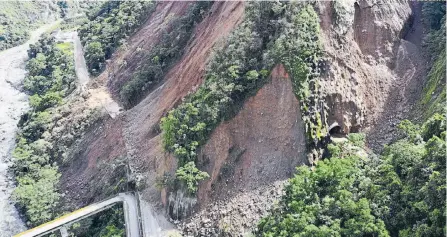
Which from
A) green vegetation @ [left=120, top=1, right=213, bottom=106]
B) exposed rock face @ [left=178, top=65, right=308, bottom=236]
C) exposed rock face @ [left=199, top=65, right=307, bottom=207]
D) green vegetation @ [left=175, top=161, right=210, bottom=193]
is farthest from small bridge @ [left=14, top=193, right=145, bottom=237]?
green vegetation @ [left=120, top=1, right=213, bottom=106]

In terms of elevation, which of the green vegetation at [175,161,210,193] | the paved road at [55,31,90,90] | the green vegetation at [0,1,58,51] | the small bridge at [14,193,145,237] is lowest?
the small bridge at [14,193,145,237]

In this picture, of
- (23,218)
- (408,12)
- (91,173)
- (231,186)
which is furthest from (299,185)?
(23,218)

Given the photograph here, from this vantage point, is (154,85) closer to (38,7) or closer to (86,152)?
(86,152)

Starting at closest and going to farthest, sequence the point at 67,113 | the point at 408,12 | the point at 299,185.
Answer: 1. the point at 299,185
2. the point at 408,12
3. the point at 67,113

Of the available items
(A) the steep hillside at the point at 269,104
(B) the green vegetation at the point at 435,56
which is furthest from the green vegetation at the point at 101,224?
(B) the green vegetation at the point at 435,56

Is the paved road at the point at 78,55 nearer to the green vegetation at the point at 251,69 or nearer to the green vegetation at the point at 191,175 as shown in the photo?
the green vegetation at the point at 251,69

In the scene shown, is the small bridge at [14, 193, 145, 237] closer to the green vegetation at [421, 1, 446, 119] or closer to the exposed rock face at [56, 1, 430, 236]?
the exposed rock face at [56, 1, 430, 236]
